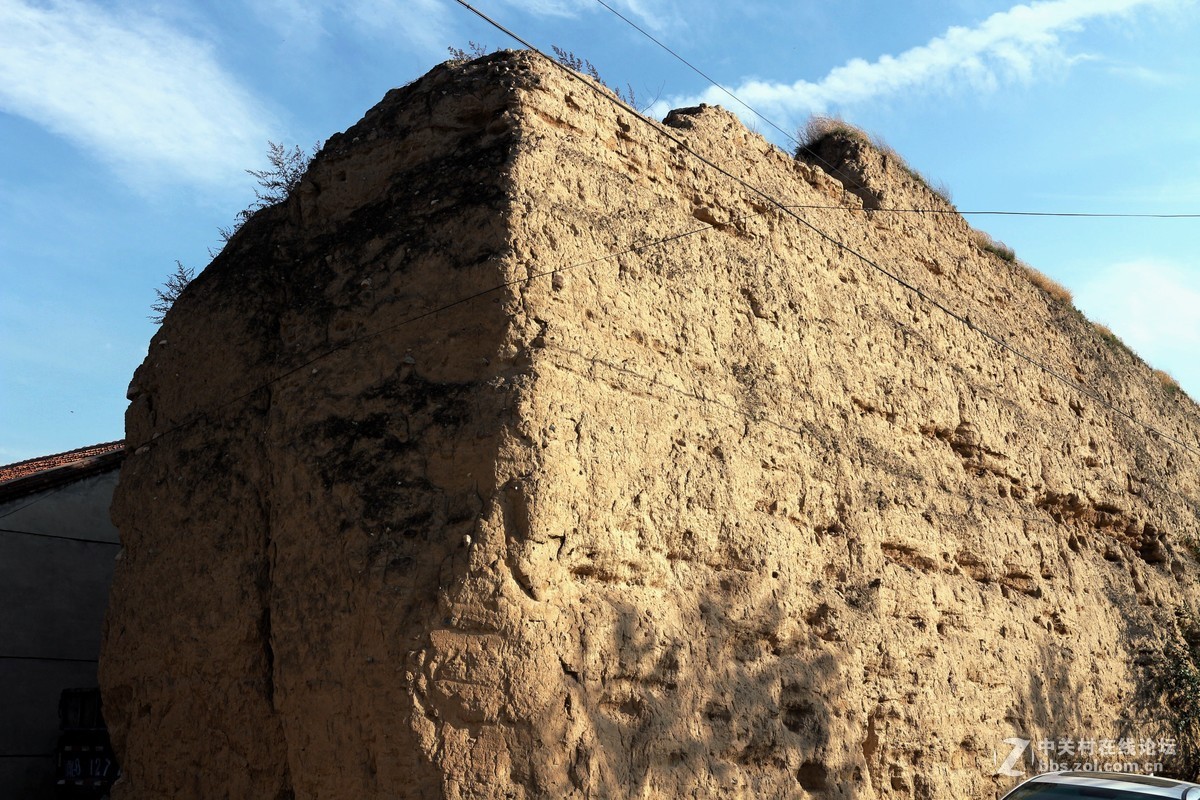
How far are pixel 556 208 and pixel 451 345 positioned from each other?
0.83 metres

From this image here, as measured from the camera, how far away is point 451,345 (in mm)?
4859

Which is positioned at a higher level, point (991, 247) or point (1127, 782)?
point (991, 247)

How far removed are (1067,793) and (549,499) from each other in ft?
9.61

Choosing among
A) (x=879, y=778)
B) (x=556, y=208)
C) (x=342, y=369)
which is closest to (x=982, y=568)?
(x=879, y=778)

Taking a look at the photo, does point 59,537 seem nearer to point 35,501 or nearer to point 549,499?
point 35,501

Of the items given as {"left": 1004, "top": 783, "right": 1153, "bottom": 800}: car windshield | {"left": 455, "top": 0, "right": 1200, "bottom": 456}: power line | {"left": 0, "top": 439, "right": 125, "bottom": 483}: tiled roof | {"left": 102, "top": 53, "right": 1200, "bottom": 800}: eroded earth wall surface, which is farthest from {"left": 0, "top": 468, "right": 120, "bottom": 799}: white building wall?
{"left": 1004, "top": 783, "right": 1153, "bottom": 800}: car windshield

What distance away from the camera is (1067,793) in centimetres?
527

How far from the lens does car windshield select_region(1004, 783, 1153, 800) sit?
5098 mm

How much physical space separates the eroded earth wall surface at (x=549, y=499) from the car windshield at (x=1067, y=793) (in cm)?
65

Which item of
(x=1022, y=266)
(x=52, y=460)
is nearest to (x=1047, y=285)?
(x=1022, y=266)

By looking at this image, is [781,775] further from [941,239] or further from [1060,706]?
[941,239]

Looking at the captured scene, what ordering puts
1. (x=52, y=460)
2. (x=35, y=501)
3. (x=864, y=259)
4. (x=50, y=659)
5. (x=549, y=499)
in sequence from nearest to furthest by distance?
(x=549, y=499) < (x=864, y=259) < (x=50, y=659) < (x=35, y=501) < (x=52, y=460)

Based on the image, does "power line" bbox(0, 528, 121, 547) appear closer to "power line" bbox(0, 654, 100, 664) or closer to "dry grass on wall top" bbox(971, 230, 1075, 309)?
"power line" bbox(0, 654, 100, 664)

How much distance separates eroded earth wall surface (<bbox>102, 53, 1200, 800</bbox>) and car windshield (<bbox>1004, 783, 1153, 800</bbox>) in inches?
25.5
